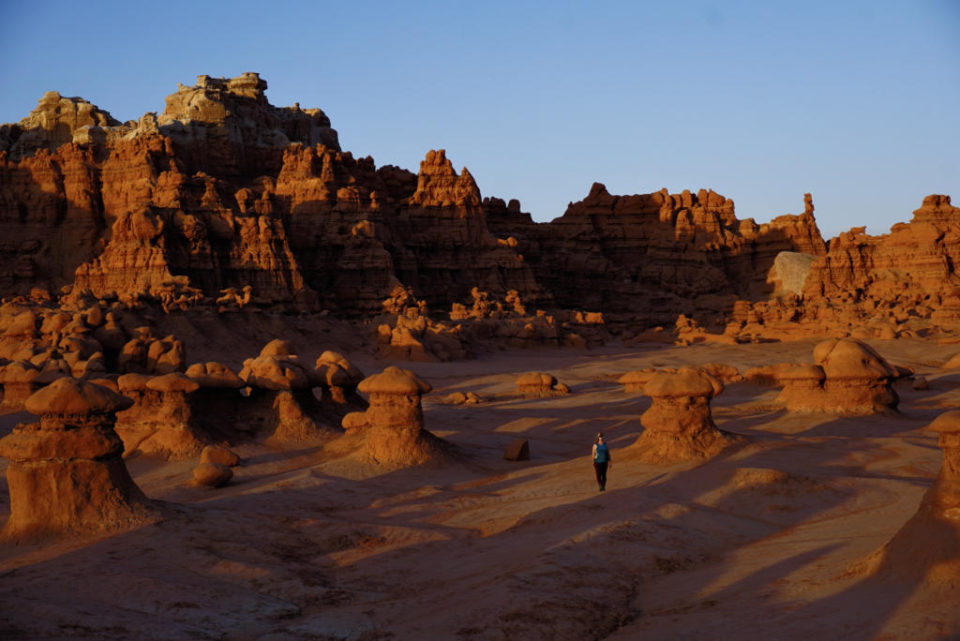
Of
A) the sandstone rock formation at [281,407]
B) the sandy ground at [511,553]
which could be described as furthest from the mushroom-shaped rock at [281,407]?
the sandy ground at [511,553]

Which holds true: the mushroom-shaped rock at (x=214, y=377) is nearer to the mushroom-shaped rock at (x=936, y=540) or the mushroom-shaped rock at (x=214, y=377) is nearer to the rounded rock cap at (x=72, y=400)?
the rounded rock cap at (x=72, y=400)

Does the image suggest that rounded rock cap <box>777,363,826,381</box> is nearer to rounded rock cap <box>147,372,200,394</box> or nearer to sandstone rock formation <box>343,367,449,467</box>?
sandstone rock formation <box>343,367,449,467</box>

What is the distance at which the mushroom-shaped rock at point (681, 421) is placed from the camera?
14453 millimetres

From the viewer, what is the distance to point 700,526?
1048 cm

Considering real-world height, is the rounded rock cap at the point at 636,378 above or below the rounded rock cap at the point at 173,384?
below

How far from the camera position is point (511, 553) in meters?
9.49

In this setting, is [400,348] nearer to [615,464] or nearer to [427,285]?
[427,285]

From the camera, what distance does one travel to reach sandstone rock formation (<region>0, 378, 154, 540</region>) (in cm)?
1045

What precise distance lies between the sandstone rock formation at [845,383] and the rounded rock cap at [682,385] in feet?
16.6

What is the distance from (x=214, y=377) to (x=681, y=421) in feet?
30.9

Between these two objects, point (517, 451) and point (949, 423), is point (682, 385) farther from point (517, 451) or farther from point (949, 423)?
point (949, 423)

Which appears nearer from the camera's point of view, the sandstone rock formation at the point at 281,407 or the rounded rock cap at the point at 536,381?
the sandstone rock formation at the point at 281,407

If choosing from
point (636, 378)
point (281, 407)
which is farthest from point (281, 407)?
point (636, 378)

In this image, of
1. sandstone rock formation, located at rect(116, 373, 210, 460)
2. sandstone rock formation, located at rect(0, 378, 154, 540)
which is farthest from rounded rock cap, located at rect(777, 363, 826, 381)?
sandstone rock formation, located at rect(0, 378, 154, 540)
